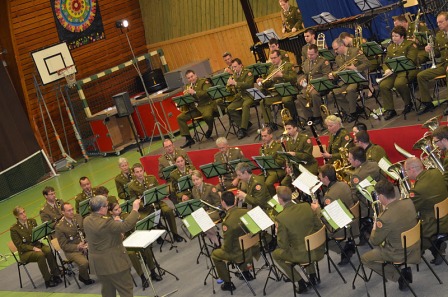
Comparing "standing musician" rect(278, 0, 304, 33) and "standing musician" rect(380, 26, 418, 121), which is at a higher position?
"standing musician" rect(278, 0, 304, 33)

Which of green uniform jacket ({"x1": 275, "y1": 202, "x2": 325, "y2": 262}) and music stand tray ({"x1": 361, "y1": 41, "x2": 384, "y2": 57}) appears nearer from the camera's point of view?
green uniform jacket ({"x1": 275, "y1": 202, "x2": 325, "y2": 262})

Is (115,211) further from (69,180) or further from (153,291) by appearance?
(69,180)

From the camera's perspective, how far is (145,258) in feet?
44.2

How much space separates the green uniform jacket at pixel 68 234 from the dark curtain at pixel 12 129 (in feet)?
29.4

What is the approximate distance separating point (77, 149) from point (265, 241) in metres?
14.0

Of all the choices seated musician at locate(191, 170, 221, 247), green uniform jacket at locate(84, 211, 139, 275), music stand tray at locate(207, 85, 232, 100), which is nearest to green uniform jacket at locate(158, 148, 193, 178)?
music stand tray at locate(207, 85, 232, 100)

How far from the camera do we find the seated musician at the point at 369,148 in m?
12.3

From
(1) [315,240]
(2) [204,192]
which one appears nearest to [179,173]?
(2) [204,192]

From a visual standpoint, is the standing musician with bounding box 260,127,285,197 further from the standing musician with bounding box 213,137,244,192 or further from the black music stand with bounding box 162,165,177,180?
the black music stand with bounding box 162,165,177,180

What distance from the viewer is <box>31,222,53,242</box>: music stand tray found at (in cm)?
1432

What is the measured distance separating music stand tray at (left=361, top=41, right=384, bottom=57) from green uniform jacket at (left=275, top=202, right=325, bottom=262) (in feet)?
16.8

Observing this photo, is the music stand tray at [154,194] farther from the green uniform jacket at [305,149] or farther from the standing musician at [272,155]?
the green uniform jacket at [305,149]

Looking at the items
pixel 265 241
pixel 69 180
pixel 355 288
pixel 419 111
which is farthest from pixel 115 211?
pixel 69 180

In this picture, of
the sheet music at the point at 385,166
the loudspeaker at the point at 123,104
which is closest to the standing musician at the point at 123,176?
the loudspeaker at the point at 123,104
